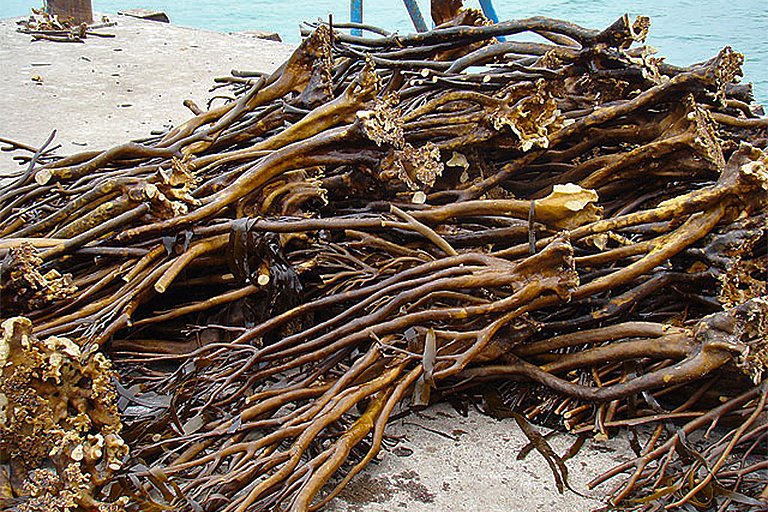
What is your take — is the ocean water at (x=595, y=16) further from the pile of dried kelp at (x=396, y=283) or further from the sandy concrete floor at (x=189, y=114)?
the pile of dried kelp at (x=396, y=283)

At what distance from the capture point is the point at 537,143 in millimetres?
1060

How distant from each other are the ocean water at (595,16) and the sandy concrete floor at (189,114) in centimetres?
66

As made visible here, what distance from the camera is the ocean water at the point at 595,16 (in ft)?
13.1

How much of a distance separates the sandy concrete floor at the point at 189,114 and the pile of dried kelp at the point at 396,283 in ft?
0.12

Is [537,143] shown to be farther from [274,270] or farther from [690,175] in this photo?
[274,270]

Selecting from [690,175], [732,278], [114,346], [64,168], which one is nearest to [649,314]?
[732,278]

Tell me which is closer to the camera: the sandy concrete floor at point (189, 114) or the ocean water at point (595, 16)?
the sandy concrete floor at point (189, 114)

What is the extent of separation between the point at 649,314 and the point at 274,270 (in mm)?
529

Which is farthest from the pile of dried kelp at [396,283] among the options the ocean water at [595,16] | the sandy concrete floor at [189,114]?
the ocean water at [595,16]

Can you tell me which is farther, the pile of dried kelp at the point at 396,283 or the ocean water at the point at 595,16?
the ocean water at the point at 595,16

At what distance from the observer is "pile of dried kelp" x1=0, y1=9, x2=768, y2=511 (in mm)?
790

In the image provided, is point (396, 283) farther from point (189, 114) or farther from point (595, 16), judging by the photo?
point (595, 16)

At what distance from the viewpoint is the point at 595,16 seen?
5.21 m

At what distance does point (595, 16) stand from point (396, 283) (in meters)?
4.86
